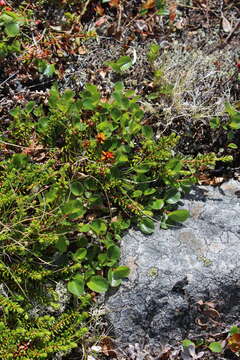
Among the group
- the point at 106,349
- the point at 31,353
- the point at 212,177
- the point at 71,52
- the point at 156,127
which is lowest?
the point at 106,349

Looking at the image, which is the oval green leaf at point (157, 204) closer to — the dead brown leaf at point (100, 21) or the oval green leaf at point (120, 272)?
the oval green leaf at point (120, 272)

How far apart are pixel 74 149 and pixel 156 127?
0.72 meters

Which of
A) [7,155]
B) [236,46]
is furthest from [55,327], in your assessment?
[236,46]

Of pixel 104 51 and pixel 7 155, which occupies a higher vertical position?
pixel 104 51

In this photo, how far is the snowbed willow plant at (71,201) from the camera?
3027 millimetres

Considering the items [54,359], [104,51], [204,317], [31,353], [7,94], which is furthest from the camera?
[104,51]

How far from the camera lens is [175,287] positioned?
321 centimetres

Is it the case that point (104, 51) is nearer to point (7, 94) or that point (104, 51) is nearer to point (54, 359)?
point (7, 94)

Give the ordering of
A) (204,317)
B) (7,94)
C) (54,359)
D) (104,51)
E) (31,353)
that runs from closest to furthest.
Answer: (31,353) → (54,359) → (204,317) → (7,94) → (104,51)

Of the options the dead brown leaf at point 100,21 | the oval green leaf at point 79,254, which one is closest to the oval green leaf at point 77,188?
the oval green leaf at point 79,254

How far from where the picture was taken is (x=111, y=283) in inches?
125

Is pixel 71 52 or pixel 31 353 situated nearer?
pixel 31 353

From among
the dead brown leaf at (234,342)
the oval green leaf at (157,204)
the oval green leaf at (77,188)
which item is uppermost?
the oval green leaf at (77,188)

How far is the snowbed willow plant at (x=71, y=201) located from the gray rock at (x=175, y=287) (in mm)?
121
